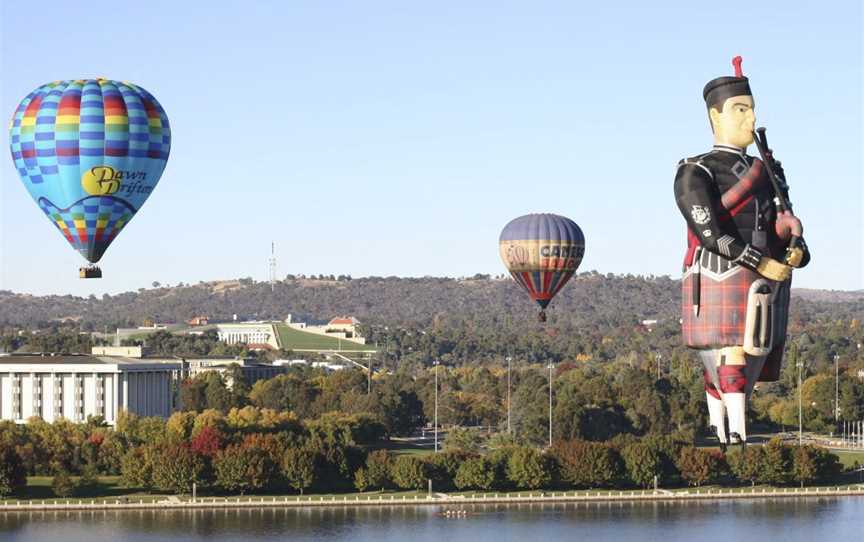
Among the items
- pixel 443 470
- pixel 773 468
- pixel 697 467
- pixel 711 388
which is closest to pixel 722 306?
pixel 711 388

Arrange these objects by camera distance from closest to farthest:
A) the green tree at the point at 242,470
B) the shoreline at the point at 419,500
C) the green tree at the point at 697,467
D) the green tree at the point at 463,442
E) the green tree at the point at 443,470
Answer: the shoreline at the point at 419,500 → the green tree at the point at 242,470 → the green tree at the point at 697,467 → the green tree at the point at 443,470 → the green tree at the point at 463,442

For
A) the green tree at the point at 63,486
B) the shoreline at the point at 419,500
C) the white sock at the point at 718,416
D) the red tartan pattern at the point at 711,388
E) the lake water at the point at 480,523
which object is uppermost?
the red tartan pattern at the point at 711,388

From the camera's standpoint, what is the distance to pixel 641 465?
9888 cm

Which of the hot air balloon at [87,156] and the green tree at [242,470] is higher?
the hot air balloon at [87,156]

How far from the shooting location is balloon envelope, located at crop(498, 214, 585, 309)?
83.8m

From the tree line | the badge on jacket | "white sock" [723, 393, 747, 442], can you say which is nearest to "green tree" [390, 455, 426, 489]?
the tree line

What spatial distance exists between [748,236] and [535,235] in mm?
51608

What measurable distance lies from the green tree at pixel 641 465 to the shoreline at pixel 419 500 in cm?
117

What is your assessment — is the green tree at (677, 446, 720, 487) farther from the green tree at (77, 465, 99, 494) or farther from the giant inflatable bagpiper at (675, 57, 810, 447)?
the giant inflatable bagpiper at (675, 57, 810, 447)

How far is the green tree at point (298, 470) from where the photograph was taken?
3797 inches

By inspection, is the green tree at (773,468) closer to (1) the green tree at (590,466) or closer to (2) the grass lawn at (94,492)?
(1) the green tree at (590,466)

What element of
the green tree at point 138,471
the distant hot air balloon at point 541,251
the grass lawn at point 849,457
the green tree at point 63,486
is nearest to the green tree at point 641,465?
the grass lawn at point 849,457

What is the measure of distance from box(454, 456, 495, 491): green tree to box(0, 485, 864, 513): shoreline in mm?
749

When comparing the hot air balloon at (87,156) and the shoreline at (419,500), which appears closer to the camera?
the hot air balloon at (87,156)
